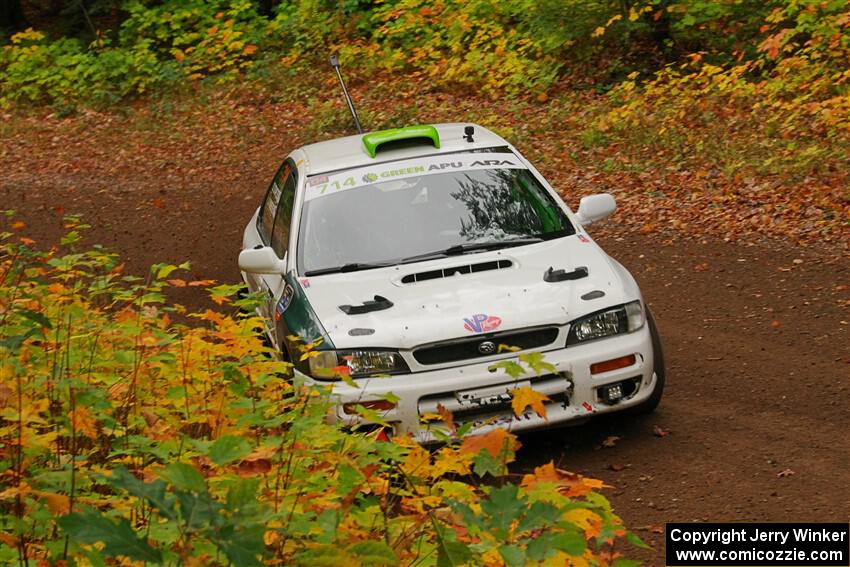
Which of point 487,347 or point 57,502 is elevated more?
point 57,502

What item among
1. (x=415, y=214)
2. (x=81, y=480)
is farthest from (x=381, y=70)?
(x=81, y=480)

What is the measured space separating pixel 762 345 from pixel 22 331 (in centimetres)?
499

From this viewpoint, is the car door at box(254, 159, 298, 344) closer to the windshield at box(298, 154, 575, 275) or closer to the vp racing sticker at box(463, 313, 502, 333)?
the windshield at box(298, 154, 575, 275)

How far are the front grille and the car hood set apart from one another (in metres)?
0.04

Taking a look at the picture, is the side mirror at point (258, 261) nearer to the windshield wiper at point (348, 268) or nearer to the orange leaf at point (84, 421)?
the windshield wiper at point (348, 268)

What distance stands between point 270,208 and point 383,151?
51.3 inches

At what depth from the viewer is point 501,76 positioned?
17.6 meters

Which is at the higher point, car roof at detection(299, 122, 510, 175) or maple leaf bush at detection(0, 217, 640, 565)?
maple leaf bush at detection(0, 217, 640, 565)

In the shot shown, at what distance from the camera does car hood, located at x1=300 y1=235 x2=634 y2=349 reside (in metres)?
6.05

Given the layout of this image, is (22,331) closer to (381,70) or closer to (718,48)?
(718,48)

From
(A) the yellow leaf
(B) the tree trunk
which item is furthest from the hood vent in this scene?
(B) the tree trunk

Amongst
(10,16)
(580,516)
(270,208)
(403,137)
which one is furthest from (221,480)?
(10,16)

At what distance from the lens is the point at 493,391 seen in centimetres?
595

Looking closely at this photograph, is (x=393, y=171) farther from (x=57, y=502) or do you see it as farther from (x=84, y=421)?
(x=57, y=502)
